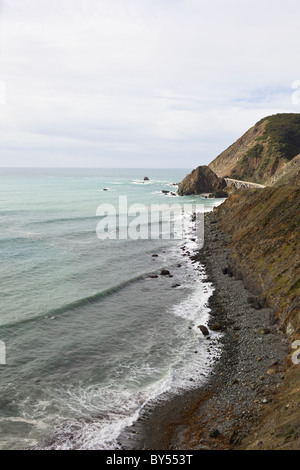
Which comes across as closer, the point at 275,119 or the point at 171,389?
the point at 171,389

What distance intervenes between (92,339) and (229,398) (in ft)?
38.8

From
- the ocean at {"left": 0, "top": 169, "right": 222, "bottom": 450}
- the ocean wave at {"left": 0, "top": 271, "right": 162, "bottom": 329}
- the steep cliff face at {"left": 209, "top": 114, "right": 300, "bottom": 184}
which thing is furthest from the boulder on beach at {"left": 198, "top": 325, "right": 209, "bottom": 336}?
the steep cliff face at {"left": 209, "top": 114, "right": 300, "bottom": 184}

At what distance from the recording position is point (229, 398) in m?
17.2

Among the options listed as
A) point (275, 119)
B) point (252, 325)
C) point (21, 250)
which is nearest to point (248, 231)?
point (252, 325)

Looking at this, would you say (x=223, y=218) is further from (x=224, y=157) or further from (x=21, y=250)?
(x=224, y=157)

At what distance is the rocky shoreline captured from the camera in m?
14.7

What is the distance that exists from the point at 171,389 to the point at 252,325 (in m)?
8.91

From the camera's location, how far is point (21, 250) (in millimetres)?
50062
